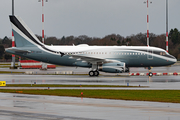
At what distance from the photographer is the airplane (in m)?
45.6

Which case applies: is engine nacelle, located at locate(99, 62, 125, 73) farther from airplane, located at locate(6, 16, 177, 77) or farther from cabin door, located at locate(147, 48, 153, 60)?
cabin door, located at locate(147, 48, 153, 60)

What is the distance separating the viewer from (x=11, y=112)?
14.5 m

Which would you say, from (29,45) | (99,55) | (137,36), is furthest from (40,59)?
(137,36)

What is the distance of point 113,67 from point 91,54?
474 centimetres

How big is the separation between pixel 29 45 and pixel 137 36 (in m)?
103

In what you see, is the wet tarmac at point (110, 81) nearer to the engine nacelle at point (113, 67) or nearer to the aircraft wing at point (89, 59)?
the engine nacelle at point (113, 67)

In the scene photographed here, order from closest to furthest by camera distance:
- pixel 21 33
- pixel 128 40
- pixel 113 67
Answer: pixel 113 67
pixel 21 33
pixel 128 40

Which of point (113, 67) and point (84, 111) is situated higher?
point (113, 67)

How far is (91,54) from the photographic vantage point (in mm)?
46969

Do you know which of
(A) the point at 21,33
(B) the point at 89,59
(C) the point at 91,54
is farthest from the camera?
(A) the point at 21,33

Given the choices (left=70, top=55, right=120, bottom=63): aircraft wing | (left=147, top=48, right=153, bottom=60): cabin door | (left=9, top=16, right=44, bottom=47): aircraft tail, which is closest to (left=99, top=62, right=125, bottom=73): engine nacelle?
(left=70, top=55, right=120, bottom=63): aircraft wing

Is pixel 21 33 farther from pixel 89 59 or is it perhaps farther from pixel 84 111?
pixel 84 111

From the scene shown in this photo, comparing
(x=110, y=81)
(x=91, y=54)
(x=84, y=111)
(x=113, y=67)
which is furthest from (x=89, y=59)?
(x=84, y=111)

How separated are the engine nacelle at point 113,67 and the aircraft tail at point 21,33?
452 inches
